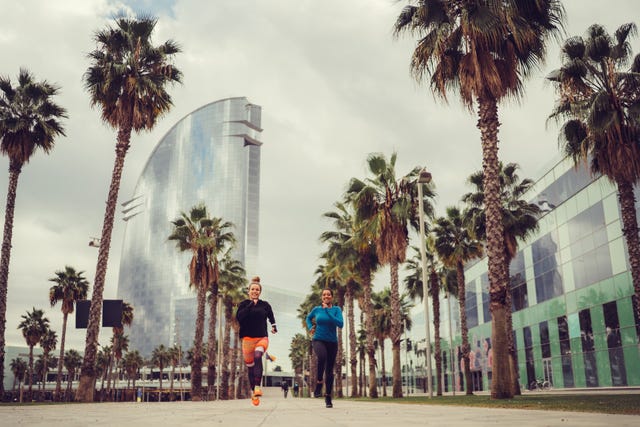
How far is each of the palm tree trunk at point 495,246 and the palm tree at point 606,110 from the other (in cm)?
417

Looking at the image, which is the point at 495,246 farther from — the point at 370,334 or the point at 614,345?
the point at 614,345

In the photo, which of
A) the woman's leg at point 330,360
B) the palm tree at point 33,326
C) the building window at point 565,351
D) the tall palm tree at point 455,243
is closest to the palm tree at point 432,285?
the tall palm tree at point 455,243

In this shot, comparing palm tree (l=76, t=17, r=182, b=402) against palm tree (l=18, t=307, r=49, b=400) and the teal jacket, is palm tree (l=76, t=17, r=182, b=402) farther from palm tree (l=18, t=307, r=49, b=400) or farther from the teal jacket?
palm tree (l=18, t=307, r=49, b=400)

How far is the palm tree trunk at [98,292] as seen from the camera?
73.1 ft

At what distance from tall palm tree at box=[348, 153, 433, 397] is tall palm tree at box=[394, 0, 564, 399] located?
1038cm

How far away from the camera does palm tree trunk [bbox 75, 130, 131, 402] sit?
22.3 meters

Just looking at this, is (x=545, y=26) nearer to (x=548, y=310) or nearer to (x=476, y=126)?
(x=476, y=126)

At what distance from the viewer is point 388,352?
321ft

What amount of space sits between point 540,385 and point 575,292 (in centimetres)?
836

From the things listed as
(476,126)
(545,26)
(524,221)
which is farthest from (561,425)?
(524,221)

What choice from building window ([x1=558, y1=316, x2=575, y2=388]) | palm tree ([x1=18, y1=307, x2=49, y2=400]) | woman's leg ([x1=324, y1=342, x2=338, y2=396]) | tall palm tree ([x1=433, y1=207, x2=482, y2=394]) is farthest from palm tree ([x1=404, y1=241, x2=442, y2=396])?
palm tree ([x1=18, y1=307, x2=49, y2=400])

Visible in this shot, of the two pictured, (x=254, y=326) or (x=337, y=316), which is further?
(x=337, y=316)

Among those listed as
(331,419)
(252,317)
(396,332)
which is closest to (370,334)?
(396,332)

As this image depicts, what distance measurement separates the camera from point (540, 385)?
40.1 metres
